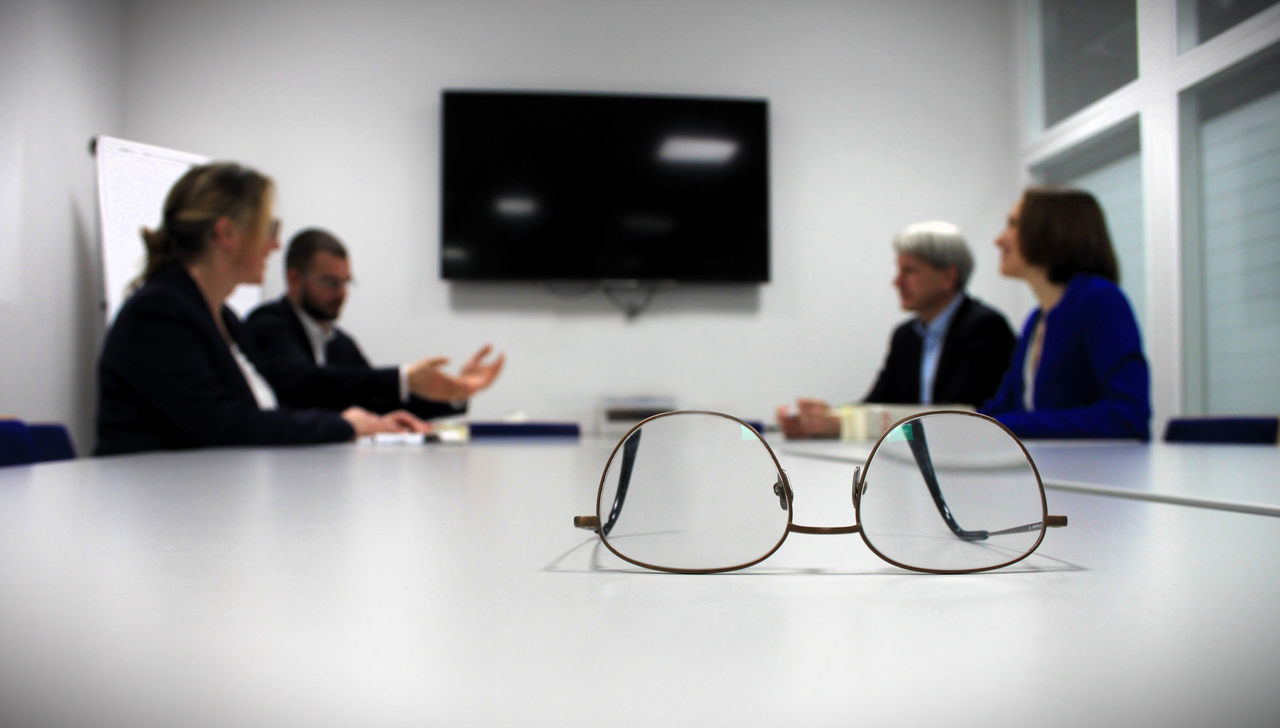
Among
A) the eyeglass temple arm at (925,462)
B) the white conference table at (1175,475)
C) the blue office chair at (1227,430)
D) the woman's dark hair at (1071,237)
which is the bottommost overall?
the blue office chair at (1227,430)

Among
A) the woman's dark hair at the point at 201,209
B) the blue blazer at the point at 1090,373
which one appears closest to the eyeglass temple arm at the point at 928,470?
the blue blazer at the point at 1090,373

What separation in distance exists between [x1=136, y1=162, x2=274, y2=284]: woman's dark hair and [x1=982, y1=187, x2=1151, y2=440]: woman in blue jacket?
62.7 inches

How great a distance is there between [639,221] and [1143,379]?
2.17 meters

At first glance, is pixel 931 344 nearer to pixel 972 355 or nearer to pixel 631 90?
pixel 972 355

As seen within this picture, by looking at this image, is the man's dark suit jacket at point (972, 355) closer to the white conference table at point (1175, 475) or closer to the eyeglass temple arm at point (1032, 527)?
the white conference table at point (1175, 475)

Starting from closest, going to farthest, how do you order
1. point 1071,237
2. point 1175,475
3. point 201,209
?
point 1175,475 → point 201,209 → point 1071,237

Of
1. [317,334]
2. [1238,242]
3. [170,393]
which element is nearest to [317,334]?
[317,334]

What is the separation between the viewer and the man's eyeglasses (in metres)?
0.24

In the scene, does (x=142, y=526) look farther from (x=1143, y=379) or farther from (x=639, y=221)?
(x=639, y=221)

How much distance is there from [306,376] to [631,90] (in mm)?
2114

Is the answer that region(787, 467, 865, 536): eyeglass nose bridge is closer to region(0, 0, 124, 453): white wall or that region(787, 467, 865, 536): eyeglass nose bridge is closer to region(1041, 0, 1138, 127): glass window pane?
region(0, 0, 124, 453): white wall

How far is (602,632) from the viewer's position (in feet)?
0.53

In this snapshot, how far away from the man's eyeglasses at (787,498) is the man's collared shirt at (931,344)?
2.08 metres

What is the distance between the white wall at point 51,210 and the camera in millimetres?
2465
